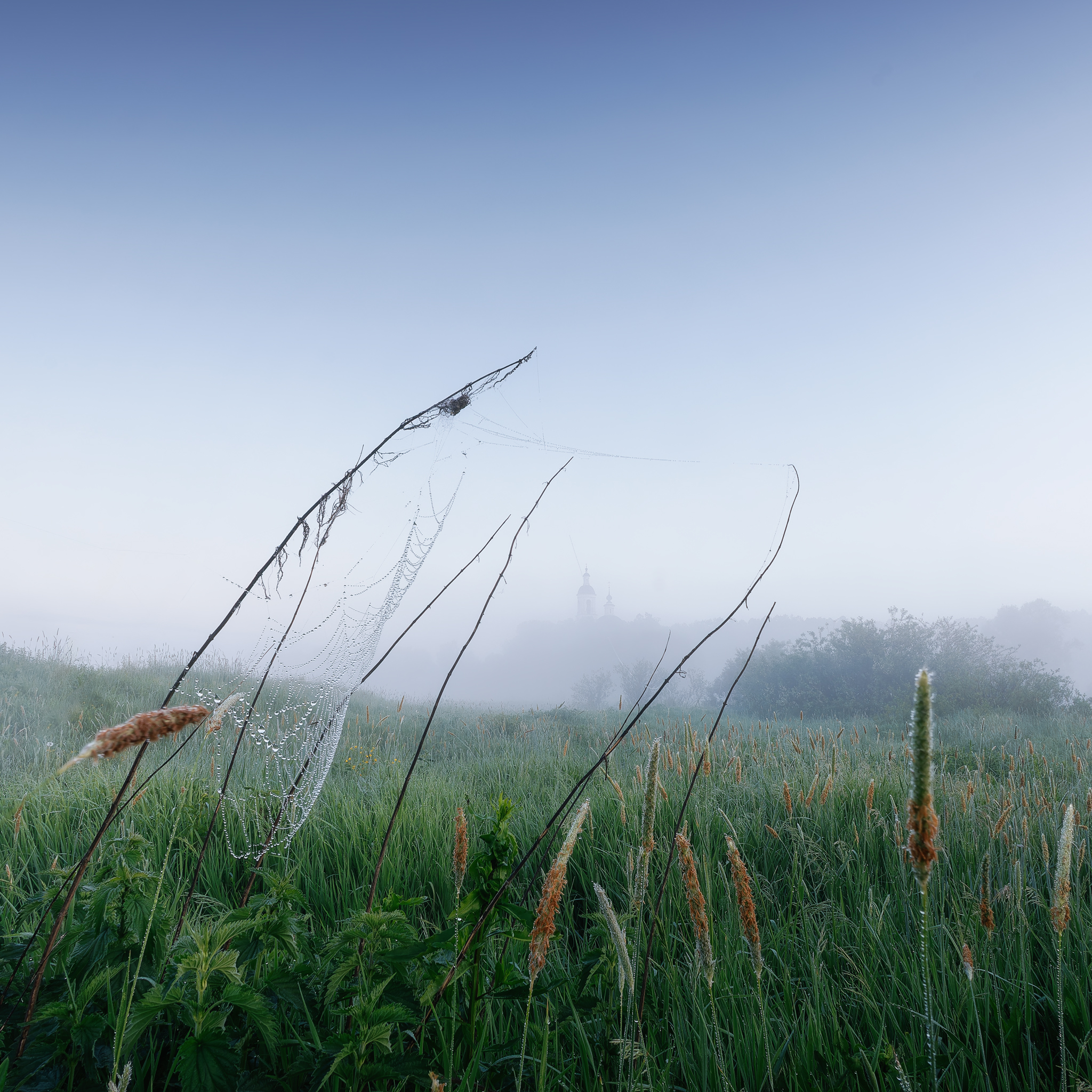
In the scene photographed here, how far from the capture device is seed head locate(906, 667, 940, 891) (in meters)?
0.81

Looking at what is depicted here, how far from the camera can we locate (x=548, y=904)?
1.20 metres

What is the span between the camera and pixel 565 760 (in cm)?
679

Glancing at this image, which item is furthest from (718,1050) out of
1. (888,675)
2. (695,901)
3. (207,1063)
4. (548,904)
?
(888,675)

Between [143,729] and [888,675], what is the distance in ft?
88.4

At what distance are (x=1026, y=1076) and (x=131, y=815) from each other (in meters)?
4.80

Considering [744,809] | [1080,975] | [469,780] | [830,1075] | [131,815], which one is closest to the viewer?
[830,1075]

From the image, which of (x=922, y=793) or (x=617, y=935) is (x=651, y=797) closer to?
(x=617, y=935)

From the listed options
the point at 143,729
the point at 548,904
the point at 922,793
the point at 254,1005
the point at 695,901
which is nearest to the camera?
the point at 922,793

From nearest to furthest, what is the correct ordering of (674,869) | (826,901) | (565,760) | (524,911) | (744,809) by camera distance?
(524,911), (826,901), (674,869), (744,809), (565,760)

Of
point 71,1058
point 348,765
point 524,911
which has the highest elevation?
point 524,911

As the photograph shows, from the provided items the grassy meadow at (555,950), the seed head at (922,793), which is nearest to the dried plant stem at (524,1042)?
the grassy meadow at (555,950)

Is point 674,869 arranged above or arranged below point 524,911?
below

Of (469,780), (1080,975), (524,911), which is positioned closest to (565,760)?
(469,780)

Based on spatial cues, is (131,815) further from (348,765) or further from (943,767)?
A: (943,767)
